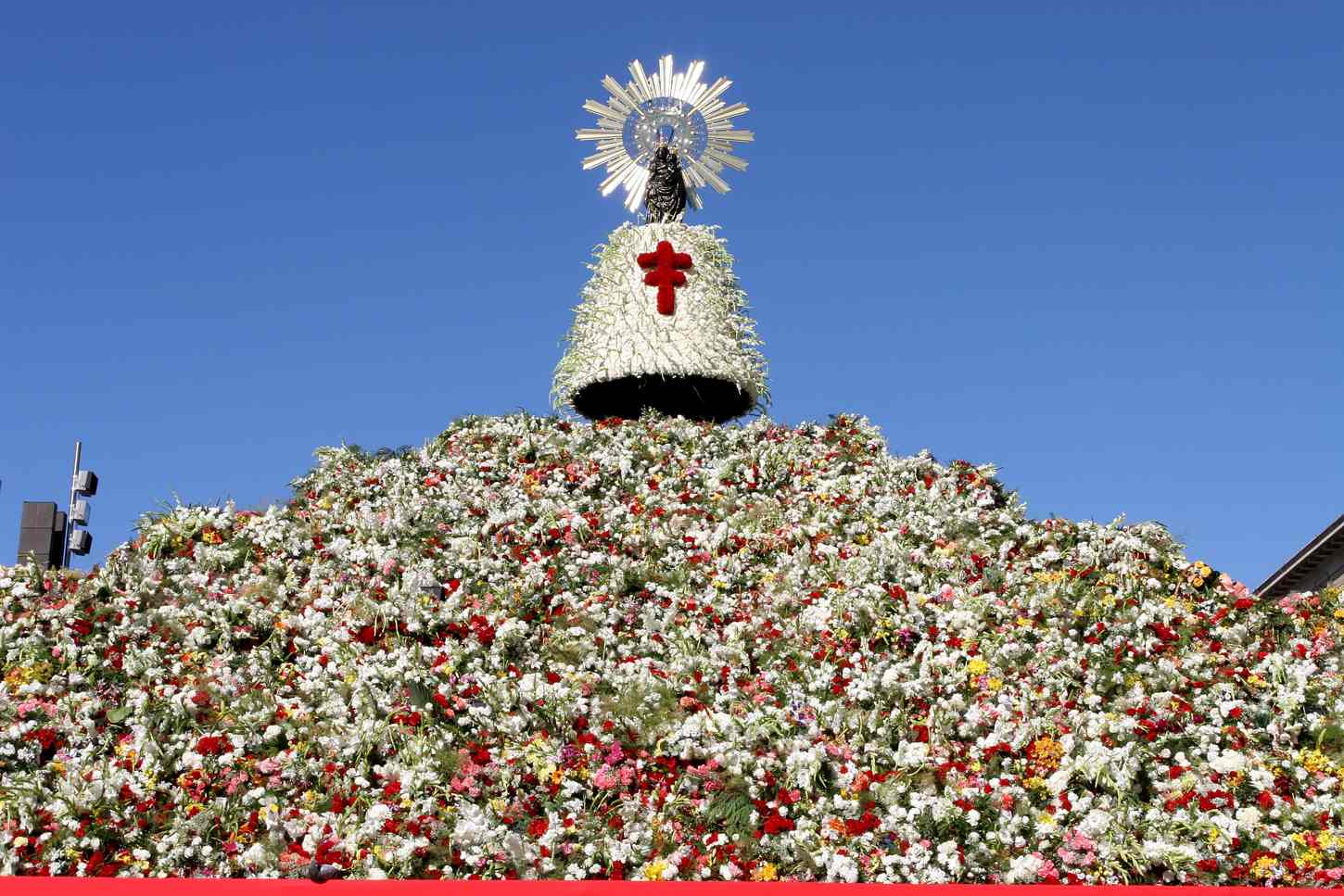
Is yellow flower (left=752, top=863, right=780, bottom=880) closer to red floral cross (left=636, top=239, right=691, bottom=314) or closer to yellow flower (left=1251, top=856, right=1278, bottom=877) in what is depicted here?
yellow flower (left=1251, top=856, right=1278, bottom=877)

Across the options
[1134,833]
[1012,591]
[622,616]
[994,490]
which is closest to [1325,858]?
[1134,833]

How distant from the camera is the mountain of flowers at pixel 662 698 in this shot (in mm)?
8266

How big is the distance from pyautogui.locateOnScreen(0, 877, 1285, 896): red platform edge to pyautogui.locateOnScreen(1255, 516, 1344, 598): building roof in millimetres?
25112

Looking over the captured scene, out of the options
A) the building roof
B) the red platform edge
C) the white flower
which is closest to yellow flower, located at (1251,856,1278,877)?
the red platform edge

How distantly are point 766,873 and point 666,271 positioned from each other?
12412 millimetres

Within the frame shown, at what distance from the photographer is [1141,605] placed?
11.9 metres

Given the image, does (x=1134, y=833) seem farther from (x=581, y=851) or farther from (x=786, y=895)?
(x=581, y=851)

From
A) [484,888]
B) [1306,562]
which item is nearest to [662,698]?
[484,888]

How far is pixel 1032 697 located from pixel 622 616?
3803 millimetres

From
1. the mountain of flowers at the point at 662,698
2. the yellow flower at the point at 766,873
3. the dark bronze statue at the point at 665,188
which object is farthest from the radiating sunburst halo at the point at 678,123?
the yellow flower at the point at 766,873

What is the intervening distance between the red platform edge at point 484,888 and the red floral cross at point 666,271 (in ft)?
40.5

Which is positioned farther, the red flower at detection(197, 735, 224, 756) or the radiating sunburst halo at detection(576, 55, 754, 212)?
the radiating sunburst halo at detection(576, 55, 754, 212)

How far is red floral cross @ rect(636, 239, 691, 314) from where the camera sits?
744 inches

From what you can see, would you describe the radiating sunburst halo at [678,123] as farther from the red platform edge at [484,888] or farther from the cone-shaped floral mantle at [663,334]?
the red platform edge at [484,888]
